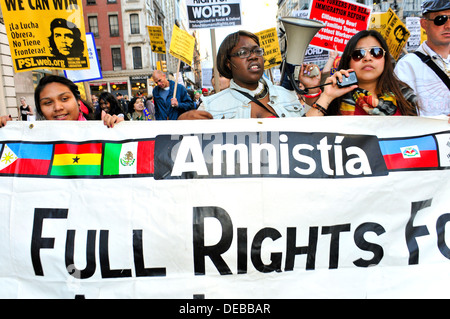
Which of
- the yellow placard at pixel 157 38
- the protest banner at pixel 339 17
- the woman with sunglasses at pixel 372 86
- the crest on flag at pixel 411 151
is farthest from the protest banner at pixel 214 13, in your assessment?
the yellow placard at pixel 157 38

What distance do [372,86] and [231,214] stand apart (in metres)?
1.43

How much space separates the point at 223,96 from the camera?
279 centimetres

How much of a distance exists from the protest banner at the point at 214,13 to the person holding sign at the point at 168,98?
1.37 m

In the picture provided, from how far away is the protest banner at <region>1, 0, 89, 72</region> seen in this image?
3383mm

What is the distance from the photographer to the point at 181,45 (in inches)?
303

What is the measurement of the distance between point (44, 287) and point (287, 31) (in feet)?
7.92

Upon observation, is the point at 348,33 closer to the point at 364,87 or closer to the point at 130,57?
the point at 364,87

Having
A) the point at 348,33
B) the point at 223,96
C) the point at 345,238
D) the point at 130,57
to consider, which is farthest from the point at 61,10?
the point at 130,57

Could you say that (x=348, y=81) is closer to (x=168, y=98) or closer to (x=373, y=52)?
(x=373, y=52)

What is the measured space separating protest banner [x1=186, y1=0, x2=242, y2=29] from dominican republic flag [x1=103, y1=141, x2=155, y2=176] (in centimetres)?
415

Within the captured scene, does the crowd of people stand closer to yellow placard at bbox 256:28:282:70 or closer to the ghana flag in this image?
the ghana flag

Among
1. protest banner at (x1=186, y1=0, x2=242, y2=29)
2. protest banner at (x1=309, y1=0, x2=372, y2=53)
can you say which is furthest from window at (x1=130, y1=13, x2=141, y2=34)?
protest banner at (x1=309, y1=0, x2=372, y2=53)

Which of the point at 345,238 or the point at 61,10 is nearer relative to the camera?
the point at 345,238

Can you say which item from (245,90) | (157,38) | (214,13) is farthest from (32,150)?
(157,38)
